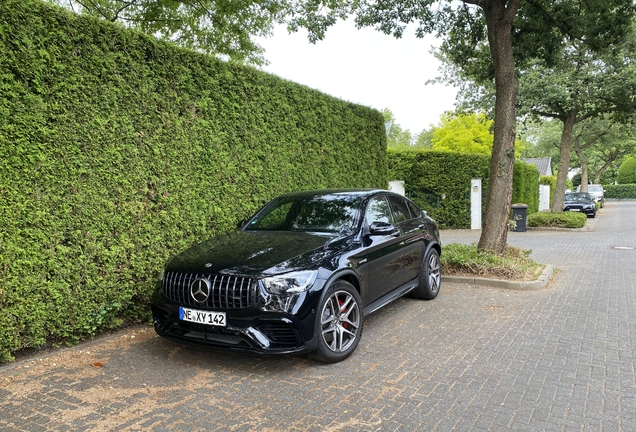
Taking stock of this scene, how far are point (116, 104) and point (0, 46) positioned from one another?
1.20 m

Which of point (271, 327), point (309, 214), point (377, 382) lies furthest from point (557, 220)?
point (271, 327)

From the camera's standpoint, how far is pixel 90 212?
471cm

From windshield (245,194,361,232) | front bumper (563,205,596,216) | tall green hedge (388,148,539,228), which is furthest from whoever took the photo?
front bumper (563,205,596,216)

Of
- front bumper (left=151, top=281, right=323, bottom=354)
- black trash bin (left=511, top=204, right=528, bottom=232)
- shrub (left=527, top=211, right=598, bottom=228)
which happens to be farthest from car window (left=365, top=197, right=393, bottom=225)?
shrub (left=527, top=211, right=598, bottom=228)

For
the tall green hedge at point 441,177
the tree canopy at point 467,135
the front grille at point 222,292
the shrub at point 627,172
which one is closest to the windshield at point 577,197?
the tree canopy at point 467,135

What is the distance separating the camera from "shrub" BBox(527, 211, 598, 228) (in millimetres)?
17781

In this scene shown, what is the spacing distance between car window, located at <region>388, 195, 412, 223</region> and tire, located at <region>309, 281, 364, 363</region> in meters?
1.82

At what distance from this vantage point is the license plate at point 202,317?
12.6ft

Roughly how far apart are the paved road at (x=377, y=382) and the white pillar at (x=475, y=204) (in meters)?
12.2

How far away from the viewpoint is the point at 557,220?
18.0 metres

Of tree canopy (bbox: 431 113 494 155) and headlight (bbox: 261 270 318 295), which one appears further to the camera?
tree canopy (bbox: 431 113 494 155)

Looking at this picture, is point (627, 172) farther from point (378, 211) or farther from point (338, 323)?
point (338, 323)

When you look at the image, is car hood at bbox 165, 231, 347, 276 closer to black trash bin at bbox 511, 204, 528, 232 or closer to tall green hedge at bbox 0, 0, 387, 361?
tall green hedge at bbox 0, 0, 387, 361

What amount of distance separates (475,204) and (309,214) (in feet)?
45.9
